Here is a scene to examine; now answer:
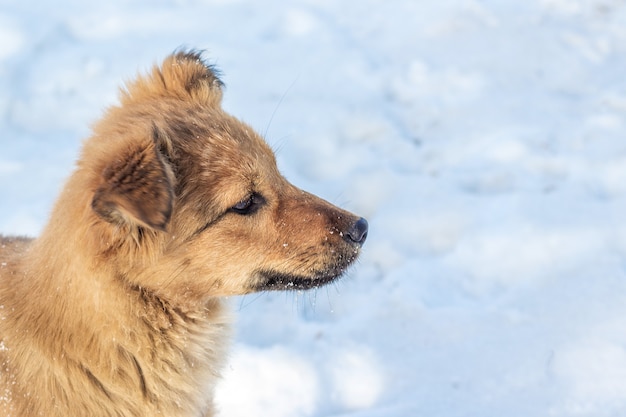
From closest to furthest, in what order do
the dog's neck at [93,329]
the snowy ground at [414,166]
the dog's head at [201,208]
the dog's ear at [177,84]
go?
the dog's head at [201,208], the dog's neck at [93,329], the dog's ear at [177,84], the snowy ground at [414,166]

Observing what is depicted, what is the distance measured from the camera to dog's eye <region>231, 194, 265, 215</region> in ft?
9.12

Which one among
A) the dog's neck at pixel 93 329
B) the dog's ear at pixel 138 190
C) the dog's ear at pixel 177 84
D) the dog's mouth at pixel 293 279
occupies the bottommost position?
the dog's mouth at pixel 293 279

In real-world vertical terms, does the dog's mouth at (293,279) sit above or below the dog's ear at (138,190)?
below

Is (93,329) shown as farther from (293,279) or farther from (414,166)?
(414,166)

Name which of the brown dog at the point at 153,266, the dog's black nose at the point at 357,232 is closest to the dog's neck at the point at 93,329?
the brown dog at the point at 153,266

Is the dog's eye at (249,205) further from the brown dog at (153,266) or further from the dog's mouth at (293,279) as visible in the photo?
the dog's mouth at (293,279)

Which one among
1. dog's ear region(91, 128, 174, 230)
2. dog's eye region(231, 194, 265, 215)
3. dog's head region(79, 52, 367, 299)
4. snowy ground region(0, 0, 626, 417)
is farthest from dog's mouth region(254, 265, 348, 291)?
snowy ground region(0, 0, 626, 417)

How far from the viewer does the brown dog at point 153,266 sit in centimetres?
254

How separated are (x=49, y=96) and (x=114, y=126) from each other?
314 centimetres

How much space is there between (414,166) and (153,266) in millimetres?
2875

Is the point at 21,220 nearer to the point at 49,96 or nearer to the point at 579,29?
the point at 49,96

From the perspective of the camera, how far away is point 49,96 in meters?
5.58

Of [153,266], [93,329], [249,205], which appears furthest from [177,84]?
[93,329]

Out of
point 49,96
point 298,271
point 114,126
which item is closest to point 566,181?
point 298,271
